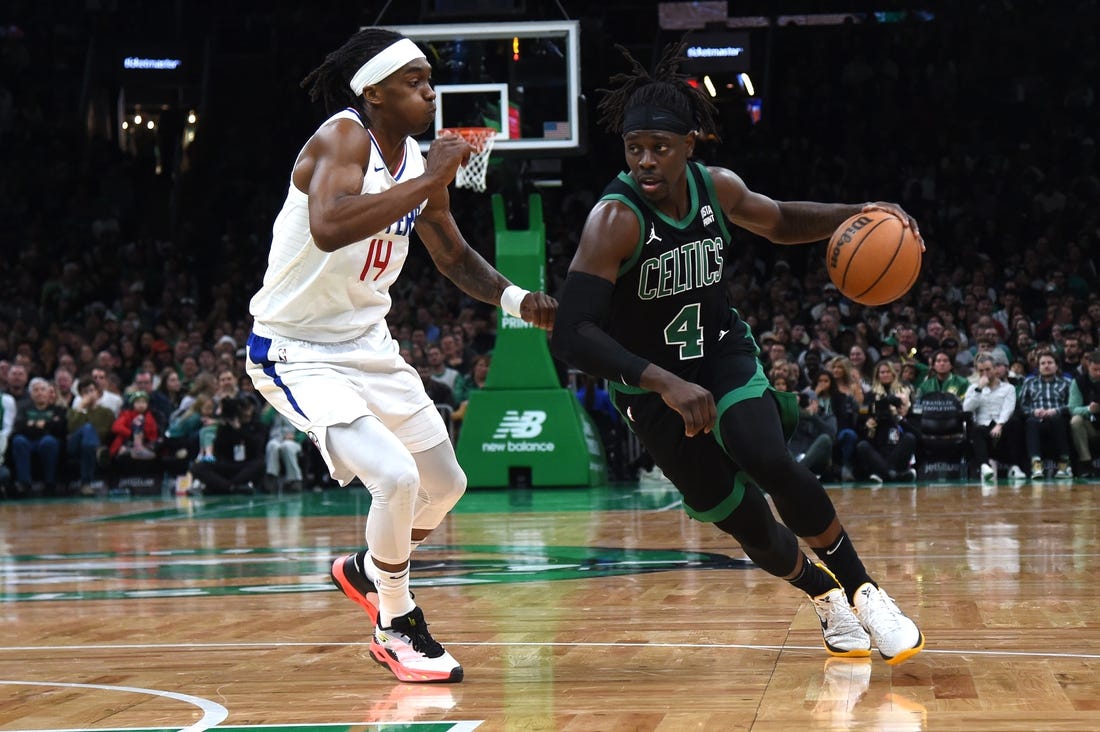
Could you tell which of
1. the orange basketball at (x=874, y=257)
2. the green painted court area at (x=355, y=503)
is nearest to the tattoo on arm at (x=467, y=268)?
the orange basketball at (x=874, y=257)

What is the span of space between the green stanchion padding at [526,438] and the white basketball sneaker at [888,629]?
31.2 feet

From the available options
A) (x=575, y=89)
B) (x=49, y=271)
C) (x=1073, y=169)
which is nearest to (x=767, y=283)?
(x=1073, y=169)

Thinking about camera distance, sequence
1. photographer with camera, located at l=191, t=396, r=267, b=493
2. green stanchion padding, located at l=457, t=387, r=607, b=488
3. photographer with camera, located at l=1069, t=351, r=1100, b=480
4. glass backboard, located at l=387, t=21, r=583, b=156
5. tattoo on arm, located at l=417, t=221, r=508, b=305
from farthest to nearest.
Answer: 1. photographer with camera, located at l=191, t=396, r=267, b=493
2. green stanchion padding, located at l=457, t=387, r=607, b=488
3. photographer with camera, located at l=1069, t=351, r=1100, b=480
4. glass backboard, located at l=387, t=21, r=583, b=156
5. tattoo on arm, located at l=417, t=221, r=508, b=305

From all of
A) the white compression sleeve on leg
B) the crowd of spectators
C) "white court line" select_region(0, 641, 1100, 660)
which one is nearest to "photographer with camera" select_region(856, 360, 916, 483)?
the crowd of spectators

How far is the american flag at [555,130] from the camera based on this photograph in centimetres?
1307

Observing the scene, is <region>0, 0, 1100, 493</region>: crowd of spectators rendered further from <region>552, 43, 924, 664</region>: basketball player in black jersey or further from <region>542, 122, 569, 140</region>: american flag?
<region>552, 43, 924, 664</region>: basketball player in black jersey

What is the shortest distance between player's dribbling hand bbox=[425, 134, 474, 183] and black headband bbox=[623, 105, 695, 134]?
1.84 feet

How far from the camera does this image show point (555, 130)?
43.0ft

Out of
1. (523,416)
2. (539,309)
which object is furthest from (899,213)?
(523,416)

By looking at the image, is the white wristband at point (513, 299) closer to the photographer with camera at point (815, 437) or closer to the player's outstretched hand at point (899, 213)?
the player's outstretched hand at point (899, 213)

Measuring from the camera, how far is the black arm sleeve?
439 cm

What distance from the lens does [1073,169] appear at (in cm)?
2028

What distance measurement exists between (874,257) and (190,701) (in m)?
2.54

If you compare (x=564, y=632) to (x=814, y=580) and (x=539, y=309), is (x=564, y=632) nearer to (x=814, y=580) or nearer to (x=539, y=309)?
(x=814, y=580)
